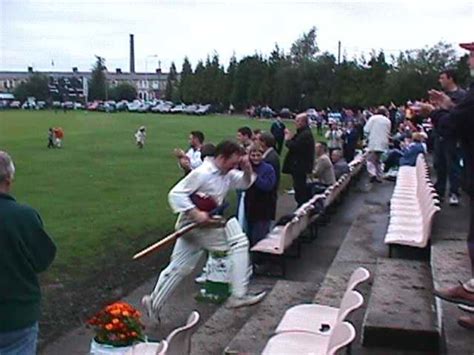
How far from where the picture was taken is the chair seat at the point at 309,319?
234 inches

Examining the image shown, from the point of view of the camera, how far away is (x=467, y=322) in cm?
518

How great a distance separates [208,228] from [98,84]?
131 m

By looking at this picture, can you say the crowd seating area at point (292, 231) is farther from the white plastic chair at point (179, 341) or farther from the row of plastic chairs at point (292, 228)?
the white plastic chair at point (179, 341)

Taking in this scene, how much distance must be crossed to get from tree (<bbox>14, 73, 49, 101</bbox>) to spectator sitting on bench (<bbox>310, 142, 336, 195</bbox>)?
120983 millimetres

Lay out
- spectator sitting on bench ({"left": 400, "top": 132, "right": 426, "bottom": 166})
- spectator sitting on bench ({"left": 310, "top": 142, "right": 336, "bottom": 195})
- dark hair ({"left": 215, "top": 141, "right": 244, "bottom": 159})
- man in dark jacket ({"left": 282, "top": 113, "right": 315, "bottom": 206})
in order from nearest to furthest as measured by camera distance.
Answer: dark hair ({"left": 215, "top": 141, "right": 244, "bottom": 159}) < man in dark jacket ({"left": 282, "top": 113, "right": 315, "bottom": 206}) < spectator sitting on bench ({"left": 310, "top": 142, "right": 336, "bottom": 195}) < spectator sitting on bench ({"left": 400, "top": 132, "right": 426, "bottom": 166})

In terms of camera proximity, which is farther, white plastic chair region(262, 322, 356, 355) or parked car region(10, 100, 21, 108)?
parked car region(10, 100, 21, 108)

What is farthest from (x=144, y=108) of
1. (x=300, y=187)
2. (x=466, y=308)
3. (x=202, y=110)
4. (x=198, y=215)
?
(x=466, y=308)

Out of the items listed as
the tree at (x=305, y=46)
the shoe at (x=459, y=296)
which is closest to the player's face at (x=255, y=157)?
the shoe at (x=459, y=296)

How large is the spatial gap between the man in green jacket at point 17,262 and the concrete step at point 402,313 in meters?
2.45

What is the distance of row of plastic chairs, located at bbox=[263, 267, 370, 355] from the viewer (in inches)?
203

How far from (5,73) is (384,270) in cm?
19314

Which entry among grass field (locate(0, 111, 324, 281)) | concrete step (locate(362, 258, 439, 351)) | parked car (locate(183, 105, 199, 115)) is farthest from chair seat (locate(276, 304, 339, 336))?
parked car (locate(183, 105, 199, 115))

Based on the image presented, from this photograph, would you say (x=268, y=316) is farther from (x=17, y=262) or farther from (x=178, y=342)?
(x=17, y=262)

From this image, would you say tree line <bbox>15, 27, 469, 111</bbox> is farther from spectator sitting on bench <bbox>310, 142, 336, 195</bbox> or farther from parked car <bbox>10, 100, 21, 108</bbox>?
spectator sitting on bench <bbox>310, 142, 336, 195</bbox>
